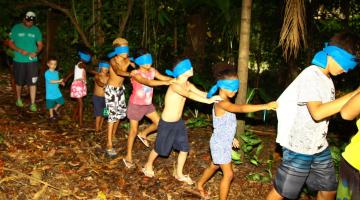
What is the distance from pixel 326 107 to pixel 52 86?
5478mm

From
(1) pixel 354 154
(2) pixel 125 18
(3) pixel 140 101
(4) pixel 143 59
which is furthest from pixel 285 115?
(2) pixel 125 18

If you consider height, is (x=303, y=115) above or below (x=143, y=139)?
above

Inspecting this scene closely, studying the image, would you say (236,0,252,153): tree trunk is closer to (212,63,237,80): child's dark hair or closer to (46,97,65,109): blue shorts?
(212,63,237,80): child's dark hair

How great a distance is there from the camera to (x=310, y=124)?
3750mm

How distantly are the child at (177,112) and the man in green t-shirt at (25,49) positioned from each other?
12.3 ft

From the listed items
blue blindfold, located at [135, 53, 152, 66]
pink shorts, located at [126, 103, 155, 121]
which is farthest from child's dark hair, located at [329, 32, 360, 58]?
pink shorts, located at [126, 103, 155, 121]

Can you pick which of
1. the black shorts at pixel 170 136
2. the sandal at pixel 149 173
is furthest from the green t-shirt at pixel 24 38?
the black shorts at pixel 170 136

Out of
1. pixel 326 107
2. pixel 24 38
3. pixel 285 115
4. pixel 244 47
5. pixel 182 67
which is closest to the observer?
pixel 326 107

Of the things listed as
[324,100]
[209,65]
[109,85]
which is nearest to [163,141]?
[109,85]

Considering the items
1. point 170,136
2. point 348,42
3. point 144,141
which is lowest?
Answer: point 144,141

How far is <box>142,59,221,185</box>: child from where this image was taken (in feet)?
16.4

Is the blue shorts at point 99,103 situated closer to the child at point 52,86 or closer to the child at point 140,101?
the child at point 52,86

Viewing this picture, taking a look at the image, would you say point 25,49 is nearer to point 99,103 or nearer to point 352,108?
point 99,103

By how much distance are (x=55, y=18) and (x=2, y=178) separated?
618 cm
